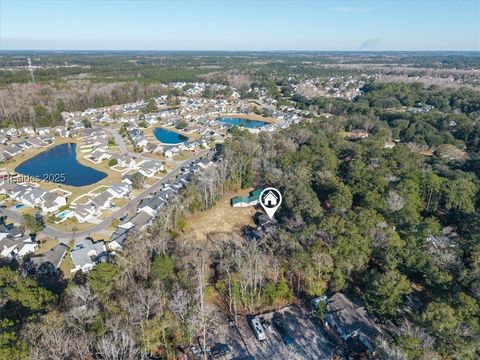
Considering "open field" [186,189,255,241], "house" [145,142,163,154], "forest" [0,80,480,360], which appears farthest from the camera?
"house" [145,142,163,154]

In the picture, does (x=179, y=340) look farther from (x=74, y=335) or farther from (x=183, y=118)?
(x=183, y=118)

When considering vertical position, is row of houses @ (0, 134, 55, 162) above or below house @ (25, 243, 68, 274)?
above

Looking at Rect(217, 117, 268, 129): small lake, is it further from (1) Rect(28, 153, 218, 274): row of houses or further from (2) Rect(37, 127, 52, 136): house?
(1) Rect(28, 153, 218, 274): row of houses

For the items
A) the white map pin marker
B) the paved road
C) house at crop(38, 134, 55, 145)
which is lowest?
the paved road

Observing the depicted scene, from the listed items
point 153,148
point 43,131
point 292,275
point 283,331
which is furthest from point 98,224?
point 43,131

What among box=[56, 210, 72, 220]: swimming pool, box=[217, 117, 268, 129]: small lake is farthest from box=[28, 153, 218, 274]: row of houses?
box=[217, 117, 268, 129]: small lake

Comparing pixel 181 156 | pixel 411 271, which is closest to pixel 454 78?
pixel 181 156

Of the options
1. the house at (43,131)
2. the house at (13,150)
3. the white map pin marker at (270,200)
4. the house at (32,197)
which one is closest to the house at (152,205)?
the house at (32,197)

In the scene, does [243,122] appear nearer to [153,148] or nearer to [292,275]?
[153,148]
